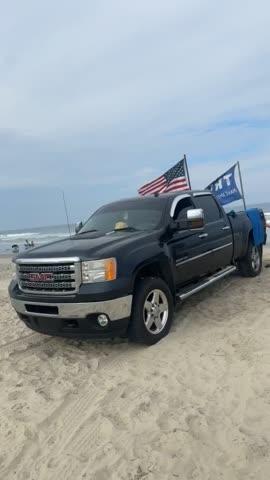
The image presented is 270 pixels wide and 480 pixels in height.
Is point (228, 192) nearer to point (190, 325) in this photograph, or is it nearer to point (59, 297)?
point (190, 325)

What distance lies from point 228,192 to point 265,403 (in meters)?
9.89

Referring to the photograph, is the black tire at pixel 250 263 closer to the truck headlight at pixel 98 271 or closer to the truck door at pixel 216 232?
the truck door at pixel 216 232

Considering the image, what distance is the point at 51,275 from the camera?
4984 mm

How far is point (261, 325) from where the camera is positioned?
5660 mm

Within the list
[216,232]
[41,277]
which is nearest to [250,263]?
[216,232]

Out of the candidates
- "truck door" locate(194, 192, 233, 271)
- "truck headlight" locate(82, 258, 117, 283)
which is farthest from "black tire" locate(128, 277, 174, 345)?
"truck door" locate(194, 192, 233, 271)

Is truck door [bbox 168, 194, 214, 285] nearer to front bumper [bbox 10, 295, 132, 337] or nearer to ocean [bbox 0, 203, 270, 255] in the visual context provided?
front bumper [bbox 10, 295, 132, 337]

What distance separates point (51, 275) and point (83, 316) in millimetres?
627

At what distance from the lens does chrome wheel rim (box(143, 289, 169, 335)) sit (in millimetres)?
5203

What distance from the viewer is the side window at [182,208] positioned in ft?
20.9

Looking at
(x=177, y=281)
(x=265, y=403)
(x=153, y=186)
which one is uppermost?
(x=153, y=186)

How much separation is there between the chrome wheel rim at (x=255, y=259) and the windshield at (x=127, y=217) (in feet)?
10.7

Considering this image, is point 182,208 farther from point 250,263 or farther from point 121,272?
point 250,263

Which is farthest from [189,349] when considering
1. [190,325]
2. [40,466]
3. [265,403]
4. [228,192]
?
[228,192]
